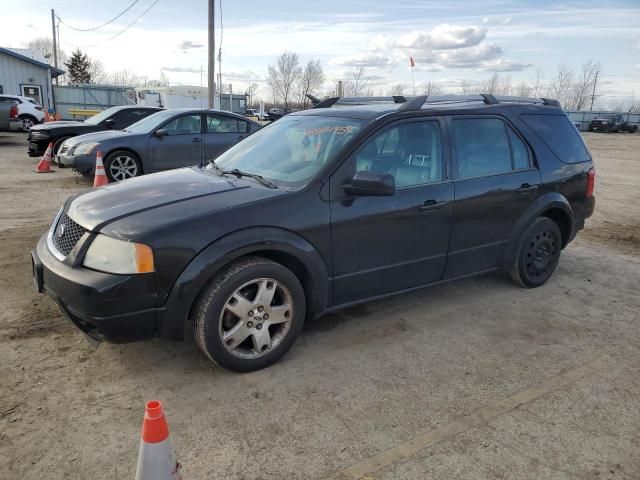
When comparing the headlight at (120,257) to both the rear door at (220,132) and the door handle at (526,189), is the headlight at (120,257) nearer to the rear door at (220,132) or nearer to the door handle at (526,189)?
the door handle at (526,189)

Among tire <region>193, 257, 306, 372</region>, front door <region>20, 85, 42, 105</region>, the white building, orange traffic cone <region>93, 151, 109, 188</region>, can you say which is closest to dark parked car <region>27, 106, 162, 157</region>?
orange traffic cone <region>93, 151, 109, 188</region>

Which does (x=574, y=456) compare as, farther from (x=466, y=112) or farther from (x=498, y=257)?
(x=466, y=112)

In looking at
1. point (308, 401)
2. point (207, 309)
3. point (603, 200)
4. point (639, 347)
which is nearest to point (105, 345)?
point (207, 309)

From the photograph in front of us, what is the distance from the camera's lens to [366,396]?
3.09 meters

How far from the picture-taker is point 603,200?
398 inches

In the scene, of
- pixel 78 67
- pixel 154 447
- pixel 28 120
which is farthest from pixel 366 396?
pixel 78 67

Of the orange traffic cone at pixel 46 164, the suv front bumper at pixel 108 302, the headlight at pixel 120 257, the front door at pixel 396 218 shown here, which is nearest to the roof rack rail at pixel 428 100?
the front door at pixel 396 218

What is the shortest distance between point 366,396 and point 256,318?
2.74ft

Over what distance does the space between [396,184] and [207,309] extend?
169 cm

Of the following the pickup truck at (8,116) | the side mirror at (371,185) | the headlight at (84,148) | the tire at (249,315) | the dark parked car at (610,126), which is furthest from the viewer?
the dark parked car at (610,126)

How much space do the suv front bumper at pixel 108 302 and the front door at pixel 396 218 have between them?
1283 mm

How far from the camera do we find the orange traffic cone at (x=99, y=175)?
804 centimetres

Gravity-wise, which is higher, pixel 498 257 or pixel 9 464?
pixel 498 257

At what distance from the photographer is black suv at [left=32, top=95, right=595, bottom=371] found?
2.96 m
